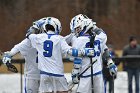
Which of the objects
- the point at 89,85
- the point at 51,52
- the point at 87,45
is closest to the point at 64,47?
the point at 51,52

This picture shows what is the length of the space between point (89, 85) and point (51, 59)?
2.42 ft

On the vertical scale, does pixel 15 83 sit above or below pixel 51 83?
above

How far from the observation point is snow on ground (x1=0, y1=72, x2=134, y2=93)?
1768cm

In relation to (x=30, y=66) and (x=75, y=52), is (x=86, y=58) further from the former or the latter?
(x=30, y=66)

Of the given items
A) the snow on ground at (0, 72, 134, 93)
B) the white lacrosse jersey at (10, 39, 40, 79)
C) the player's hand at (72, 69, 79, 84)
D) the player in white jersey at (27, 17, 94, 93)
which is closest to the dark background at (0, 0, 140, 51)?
the snow on ground at (0, 72, 134, 93)

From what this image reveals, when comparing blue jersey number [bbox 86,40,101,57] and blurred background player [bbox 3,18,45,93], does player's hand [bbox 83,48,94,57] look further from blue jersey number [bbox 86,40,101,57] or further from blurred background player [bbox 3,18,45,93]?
blurred background player [bbox 3,18,45,93]

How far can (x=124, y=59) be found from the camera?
13977mm

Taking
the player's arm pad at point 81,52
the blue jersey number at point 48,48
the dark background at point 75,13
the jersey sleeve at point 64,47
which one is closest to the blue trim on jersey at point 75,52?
the player's arm pad at point 81,52

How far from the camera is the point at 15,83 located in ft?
64.8

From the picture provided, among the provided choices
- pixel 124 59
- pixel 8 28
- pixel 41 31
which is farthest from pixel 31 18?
pixel 41 31

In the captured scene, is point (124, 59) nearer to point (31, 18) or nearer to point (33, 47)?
point (33, 47)

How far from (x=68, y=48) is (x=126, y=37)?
20.0 m

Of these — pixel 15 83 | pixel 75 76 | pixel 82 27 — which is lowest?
pixel 75 76

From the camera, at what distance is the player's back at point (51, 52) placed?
37.1 ft
